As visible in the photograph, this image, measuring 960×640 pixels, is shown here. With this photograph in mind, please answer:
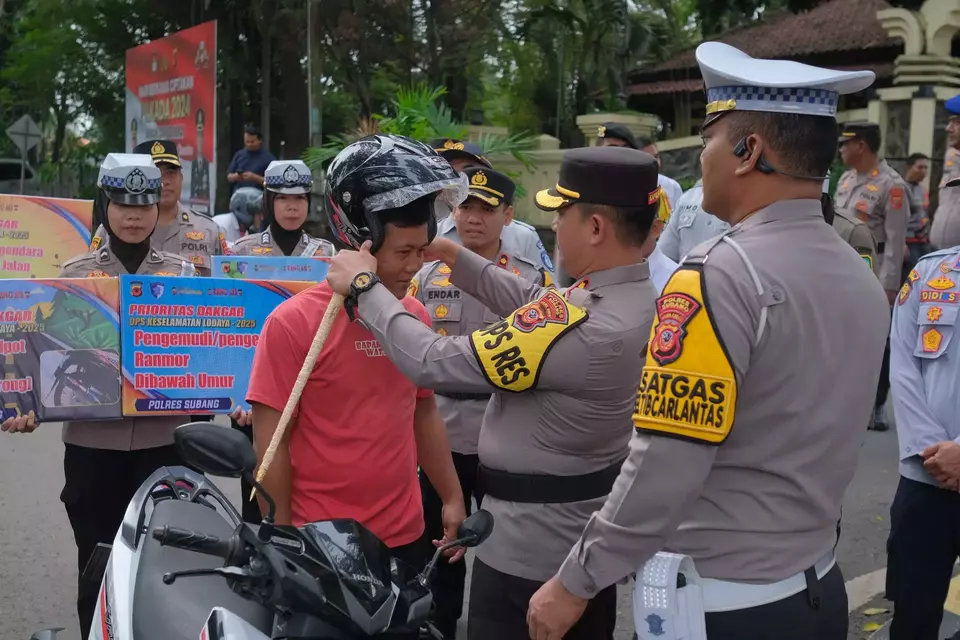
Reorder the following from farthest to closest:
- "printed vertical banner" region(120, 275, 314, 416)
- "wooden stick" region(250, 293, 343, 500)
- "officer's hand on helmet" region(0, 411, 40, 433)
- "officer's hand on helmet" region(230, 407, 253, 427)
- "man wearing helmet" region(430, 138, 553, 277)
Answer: "man wearing helmet" region(430, 138, 553, 277)
"officer's hand on helmet" region(230, 407, 253, 427)
"printed vertical banner" region(120, 275, 314, 416)
"officer's hand on helmet" region(0, 411, 40, 433)
"wooden stick" region(250, 293, 343, 500)

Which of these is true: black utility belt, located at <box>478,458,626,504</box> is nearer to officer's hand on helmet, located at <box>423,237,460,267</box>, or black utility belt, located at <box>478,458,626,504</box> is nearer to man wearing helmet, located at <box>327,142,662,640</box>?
man wearing helmet, located at <box>327,142,662,640</box>

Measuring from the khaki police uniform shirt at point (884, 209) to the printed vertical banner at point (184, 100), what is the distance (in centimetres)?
1104

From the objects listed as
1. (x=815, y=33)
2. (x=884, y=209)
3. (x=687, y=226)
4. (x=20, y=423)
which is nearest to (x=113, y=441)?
(x=20, y=423)

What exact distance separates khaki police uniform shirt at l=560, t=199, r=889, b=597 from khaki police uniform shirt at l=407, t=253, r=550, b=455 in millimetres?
2269

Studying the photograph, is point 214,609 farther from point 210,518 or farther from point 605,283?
point 605,283

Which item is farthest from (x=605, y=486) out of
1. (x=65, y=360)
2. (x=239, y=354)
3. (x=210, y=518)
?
(x=65, y=360)

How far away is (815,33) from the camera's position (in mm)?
20500

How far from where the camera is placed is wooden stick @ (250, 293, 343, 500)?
2672 mm

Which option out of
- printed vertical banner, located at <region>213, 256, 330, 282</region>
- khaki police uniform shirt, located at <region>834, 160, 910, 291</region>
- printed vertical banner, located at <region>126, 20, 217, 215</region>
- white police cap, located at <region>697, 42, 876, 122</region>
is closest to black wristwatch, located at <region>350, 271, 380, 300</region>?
white police cap, located at <region>697, 42, 876, 122</region>

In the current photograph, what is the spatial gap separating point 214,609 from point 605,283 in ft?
4.34

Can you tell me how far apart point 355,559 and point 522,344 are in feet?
2.40

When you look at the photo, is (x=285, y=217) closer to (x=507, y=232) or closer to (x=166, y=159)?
(x=166, y=159)

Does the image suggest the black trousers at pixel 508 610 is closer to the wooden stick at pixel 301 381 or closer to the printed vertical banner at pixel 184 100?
the wooden stick at pixel 301 381

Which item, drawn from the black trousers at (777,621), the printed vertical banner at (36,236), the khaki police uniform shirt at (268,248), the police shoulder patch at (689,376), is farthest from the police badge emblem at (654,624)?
the printed vertical banner at (36,236)
